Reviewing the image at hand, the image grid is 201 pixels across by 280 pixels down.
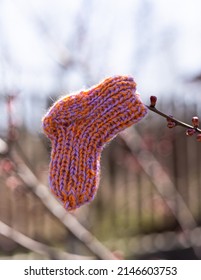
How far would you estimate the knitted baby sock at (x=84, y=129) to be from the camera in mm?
1181

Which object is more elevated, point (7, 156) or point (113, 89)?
point (113, 89)

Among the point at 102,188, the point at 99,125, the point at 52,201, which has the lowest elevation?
the point at 102,188

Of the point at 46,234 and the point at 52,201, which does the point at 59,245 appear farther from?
the point at 52,201

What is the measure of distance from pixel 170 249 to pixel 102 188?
27.1 inches

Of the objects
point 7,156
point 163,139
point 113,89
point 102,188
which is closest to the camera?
point 113,89

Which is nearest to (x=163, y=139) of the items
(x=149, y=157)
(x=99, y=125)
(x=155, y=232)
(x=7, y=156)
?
(x=149, y=157)

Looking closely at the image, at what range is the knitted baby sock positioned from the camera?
118 centimetres

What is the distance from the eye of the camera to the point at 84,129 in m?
1.25

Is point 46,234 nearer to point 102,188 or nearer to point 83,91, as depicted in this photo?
point 102,188

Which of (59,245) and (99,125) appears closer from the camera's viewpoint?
(99,125)

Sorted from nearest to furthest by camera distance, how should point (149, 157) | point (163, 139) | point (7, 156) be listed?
point (7, 156), point (149, 157), point (163, 139)

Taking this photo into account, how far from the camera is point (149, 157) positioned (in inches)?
109

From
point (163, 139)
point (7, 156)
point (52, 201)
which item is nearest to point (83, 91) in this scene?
point (7, 156)

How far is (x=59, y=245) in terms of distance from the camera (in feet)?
12.7
